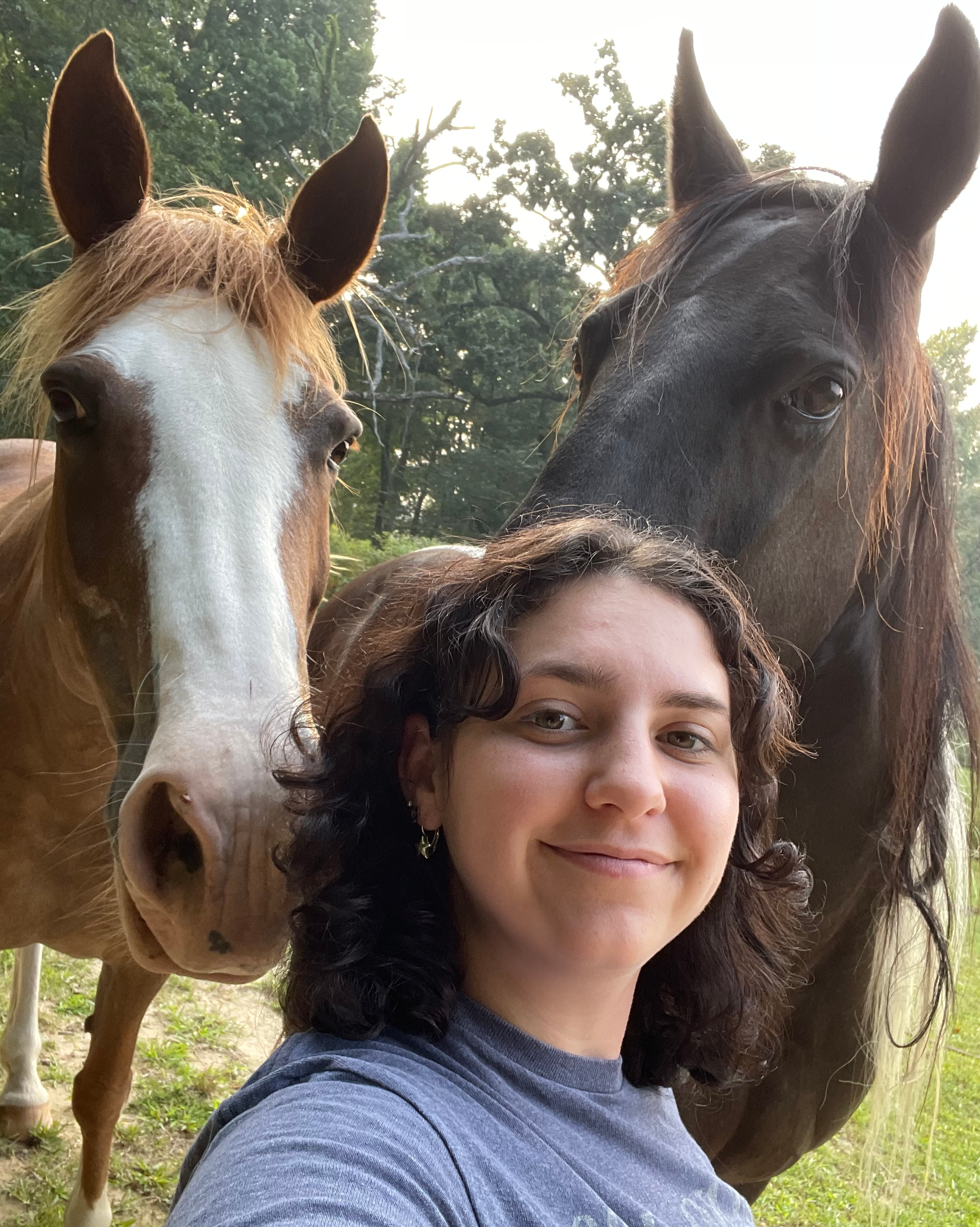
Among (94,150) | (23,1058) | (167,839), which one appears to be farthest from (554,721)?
(23,1058)

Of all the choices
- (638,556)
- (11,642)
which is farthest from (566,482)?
(11,642)

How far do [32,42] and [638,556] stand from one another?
13.7 meters

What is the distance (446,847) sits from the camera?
1.06 m

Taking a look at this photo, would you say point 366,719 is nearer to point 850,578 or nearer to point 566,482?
point 566,482

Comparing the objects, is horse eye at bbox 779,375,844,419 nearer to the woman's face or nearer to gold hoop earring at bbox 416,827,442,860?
the woman's face

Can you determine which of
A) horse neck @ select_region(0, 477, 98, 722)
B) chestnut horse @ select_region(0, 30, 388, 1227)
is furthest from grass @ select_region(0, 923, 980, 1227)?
horse neck @ select_region(0, 477, 98, 722)

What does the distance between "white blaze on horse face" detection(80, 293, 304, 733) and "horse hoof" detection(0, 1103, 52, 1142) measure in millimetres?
2696

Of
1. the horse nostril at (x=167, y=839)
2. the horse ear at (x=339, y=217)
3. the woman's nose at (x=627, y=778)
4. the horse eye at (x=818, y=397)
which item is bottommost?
the horse nostril at (x=167, y=839)

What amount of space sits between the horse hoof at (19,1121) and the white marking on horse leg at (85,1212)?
599 millimetres

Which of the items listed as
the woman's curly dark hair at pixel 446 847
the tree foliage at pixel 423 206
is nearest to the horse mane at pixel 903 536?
the woman's curly dark hair at pixel 446 847

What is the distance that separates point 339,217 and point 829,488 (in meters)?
1.26

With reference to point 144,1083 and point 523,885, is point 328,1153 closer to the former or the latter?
point 523,885

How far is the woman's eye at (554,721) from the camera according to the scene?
3.13ft

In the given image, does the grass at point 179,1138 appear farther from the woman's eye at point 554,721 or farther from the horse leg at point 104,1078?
the woman's eye at point 554,721
